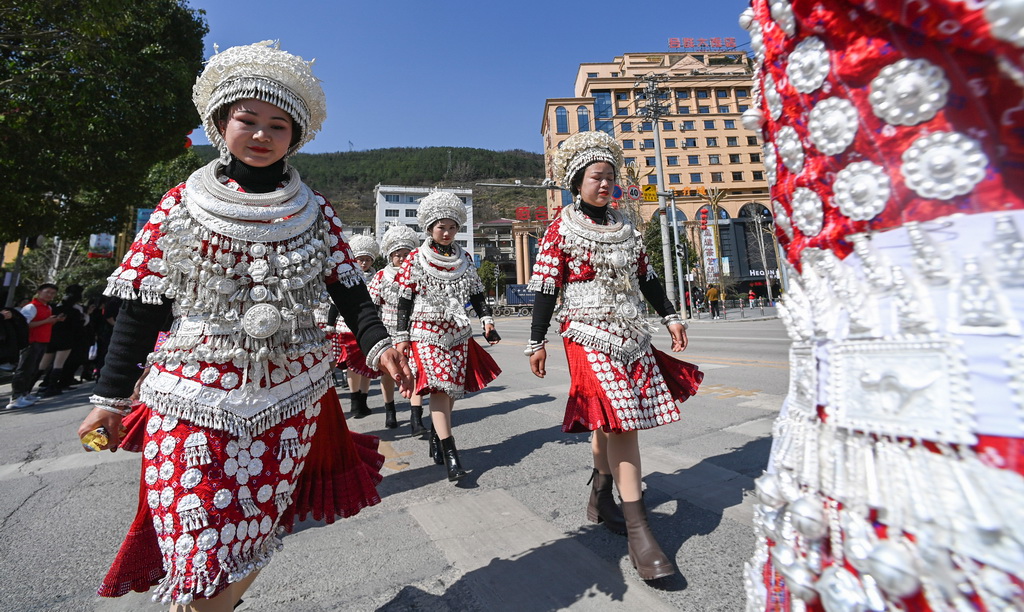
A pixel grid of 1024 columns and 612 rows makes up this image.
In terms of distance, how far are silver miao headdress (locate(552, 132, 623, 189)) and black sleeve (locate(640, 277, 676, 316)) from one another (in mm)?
653

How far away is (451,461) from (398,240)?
3378 millimetres

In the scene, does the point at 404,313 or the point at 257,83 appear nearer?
the point at 257,83

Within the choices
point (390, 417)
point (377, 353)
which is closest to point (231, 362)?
point (377, 353)

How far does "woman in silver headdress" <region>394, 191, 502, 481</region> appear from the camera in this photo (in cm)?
385

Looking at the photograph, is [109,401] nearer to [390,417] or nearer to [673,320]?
[673,320]

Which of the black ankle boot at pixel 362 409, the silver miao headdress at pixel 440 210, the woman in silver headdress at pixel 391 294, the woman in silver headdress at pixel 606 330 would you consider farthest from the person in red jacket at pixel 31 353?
the woman in silver headdress at pixel 606 330

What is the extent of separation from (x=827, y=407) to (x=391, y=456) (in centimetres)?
383

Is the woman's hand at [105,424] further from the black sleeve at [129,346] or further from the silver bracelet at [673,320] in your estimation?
the silver bracelet at [673,320]

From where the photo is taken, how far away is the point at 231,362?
147 cm

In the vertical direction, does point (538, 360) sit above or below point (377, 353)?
below

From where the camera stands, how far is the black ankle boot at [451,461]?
337cm

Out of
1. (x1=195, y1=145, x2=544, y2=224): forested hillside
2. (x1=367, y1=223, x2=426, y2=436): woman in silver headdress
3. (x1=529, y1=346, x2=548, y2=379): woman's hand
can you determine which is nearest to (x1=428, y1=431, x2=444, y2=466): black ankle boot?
(x1=367, y1=223, x2=426, y2=436): woman in silver headdress

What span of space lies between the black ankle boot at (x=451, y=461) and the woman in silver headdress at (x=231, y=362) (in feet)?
5.41

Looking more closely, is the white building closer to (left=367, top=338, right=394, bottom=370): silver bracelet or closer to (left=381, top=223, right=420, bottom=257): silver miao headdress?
(left=381, top=223, right=420, bottom=257): silver miao headdress
